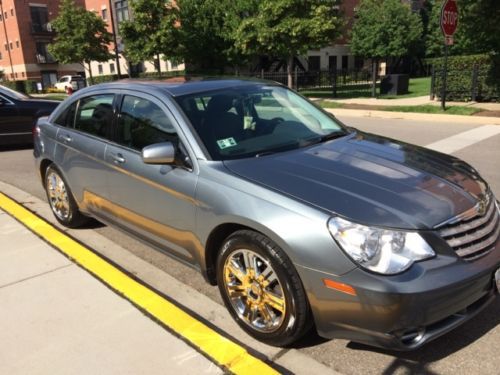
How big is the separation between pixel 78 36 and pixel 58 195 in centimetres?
2908

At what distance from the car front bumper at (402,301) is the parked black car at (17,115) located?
369 inches

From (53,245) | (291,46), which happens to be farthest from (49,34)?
(53,245)

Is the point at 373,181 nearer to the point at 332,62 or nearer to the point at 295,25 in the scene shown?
the point at 295,25

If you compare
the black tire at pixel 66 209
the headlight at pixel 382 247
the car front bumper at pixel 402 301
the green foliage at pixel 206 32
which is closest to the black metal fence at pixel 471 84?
the green foliage at pixel 206 32

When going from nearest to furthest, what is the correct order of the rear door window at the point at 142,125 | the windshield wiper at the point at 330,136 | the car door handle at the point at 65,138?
the rear door window at the point at 142,125
the windshield wiper at the point at 330,136
the car door handle at the point at 65,138

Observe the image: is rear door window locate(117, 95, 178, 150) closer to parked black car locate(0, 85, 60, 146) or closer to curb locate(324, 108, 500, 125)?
parked black car locate(0, 85, 60, 146)

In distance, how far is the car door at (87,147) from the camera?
13.6ft

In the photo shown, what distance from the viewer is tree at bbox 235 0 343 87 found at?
63.4 ft

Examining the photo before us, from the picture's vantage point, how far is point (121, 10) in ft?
132

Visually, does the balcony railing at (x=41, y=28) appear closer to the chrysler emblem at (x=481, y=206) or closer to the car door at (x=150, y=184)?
the car door at (x=150, y=184)

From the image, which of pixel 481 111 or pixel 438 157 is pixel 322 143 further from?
pixel 481 111

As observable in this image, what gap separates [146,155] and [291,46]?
59.6ft

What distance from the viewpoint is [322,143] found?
358cm

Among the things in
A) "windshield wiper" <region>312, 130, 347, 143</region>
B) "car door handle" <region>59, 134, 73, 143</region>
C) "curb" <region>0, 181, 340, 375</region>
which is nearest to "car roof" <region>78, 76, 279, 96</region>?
"car door handle" <region>59, 134, 73, 143</region>
